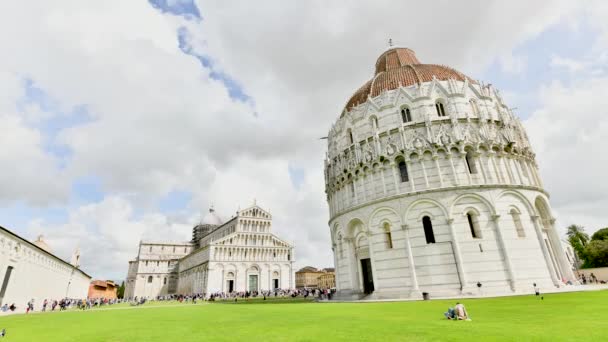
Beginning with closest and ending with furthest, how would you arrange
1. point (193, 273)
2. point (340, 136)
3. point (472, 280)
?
point (472, 280)
point (340, 136)
point (193, 273)

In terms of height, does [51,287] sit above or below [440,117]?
below

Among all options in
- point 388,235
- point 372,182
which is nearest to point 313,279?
point 388,235

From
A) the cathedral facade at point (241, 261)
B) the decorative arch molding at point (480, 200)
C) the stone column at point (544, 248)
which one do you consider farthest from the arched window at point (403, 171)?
the cathedral facade at point (241, 261)

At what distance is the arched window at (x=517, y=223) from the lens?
73.2ft

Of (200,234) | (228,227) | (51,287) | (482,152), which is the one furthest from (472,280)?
(200,234)

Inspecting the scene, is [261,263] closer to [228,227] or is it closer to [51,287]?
[228,227]

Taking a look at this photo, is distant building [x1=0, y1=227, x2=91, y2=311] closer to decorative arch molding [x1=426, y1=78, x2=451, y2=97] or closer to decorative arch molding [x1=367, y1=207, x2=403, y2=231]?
decorative arch molding [x1=367, y1=207, x2=403, y2=231]

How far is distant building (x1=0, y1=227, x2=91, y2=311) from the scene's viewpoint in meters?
25.9

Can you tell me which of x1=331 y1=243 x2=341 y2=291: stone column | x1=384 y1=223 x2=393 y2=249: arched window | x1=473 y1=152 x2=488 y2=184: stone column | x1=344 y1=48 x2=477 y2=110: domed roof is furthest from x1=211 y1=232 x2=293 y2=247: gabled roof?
x1=473 y1=152 x2=488 y2=184: stone column

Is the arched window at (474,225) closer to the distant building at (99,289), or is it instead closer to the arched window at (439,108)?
the arched window at (439,108)

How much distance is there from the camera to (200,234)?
3819 inches

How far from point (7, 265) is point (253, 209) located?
2050 inches

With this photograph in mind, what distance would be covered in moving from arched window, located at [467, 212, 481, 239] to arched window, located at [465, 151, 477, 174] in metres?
3.57

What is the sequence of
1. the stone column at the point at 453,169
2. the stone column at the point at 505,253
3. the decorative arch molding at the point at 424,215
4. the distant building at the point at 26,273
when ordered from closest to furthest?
the stone column at the point at 505,253
the decorative arch molding at the point at 424,215
the stone column at the point at 453,169
the distant building at the point at 26,273
